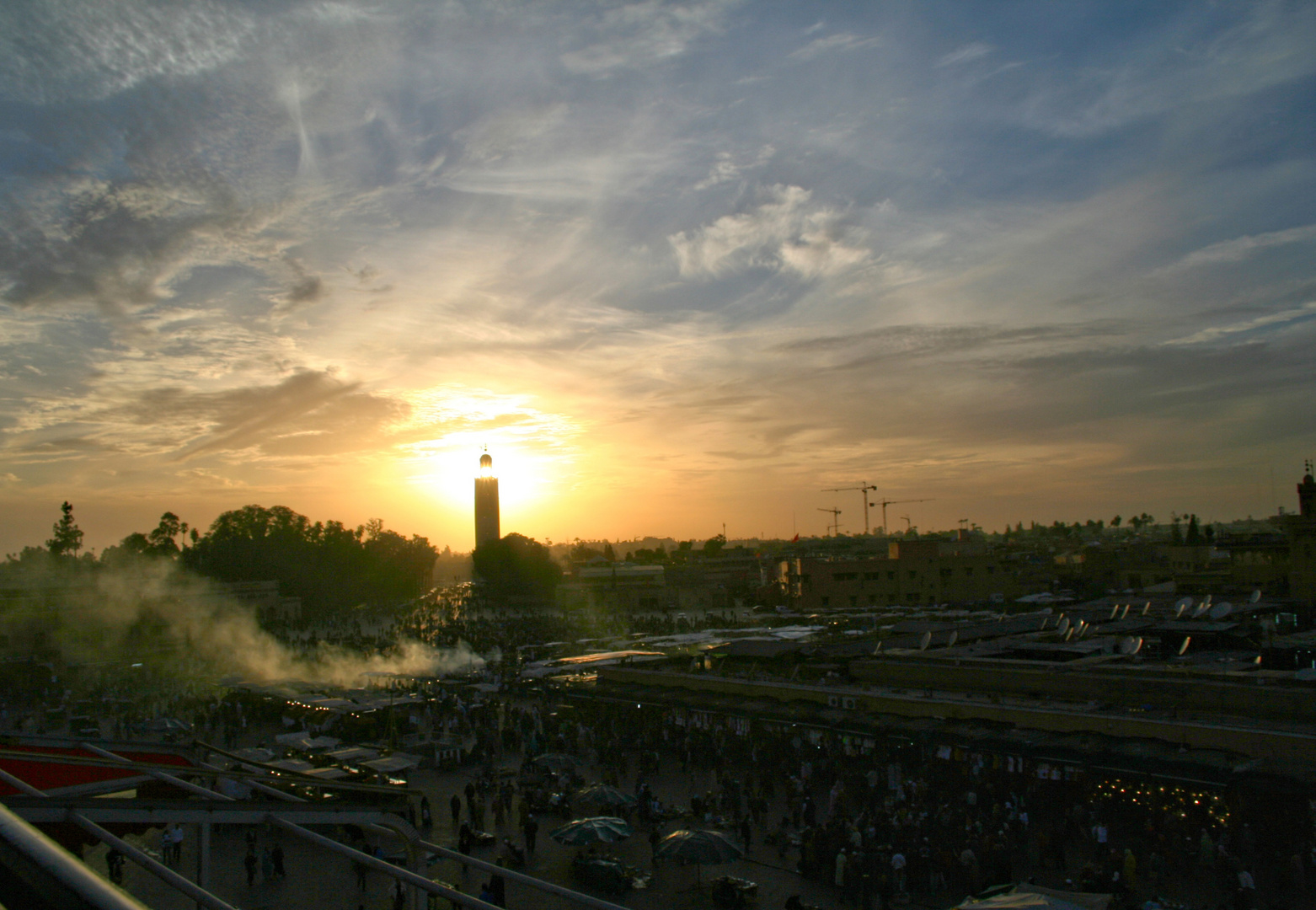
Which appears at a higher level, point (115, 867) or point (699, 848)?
point (115, 867)

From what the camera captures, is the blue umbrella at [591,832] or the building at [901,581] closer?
the blue umbrella at [591,832]

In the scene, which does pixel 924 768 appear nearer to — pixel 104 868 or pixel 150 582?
pixel 104 868

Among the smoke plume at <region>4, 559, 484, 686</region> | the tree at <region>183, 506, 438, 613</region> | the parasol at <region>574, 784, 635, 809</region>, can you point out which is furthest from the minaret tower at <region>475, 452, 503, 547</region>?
the parasol at <region>574, 784, 635, 809</region>

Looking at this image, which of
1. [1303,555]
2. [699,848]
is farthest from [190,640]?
[1303,555]

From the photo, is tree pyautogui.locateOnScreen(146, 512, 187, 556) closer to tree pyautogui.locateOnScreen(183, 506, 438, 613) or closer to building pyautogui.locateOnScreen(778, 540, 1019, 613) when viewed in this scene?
tree pyautogui.locateOnScreen(183, 506, 438, 613)

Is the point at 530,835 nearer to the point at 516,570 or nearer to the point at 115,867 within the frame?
the point at 115,867

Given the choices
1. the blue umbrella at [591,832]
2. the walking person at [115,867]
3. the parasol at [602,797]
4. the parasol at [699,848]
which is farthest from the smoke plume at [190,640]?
the parasol at [699,848]

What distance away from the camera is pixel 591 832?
13172 mm

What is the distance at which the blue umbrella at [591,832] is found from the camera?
42.9 ft

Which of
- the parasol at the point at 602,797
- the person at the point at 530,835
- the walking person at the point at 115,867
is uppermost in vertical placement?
the walking person at the point at 115,867

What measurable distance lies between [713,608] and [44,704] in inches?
2255

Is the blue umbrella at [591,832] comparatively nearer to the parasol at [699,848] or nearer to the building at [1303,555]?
the parasol at [699,848]

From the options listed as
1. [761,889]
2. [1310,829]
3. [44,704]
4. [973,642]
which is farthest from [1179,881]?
[44,704]

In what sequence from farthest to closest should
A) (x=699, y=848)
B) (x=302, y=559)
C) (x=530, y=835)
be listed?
1. (x=302, y=559)
2. (x=530, y=835)
3. (x=699, y=848)
